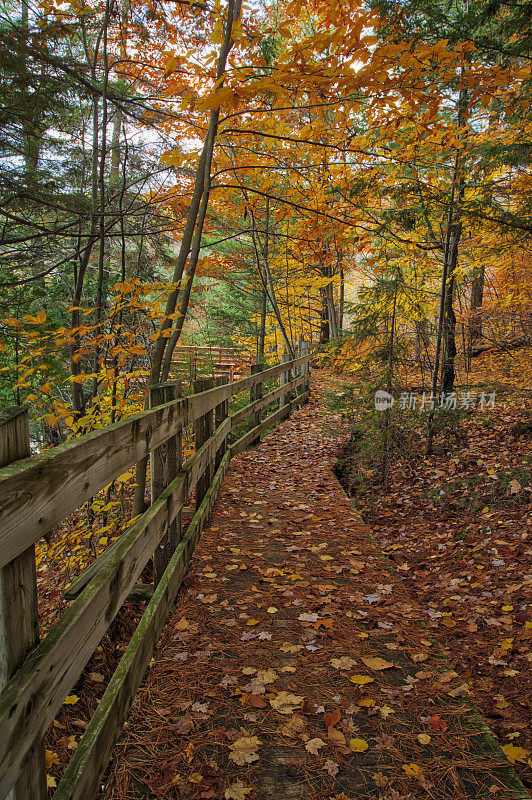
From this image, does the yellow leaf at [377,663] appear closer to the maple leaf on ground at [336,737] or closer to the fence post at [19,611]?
the maple leaf on ground at [336,737]

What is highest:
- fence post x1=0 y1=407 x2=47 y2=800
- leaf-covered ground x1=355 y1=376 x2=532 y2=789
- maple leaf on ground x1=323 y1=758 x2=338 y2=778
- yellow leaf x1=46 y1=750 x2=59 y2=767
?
fence post x1=0 y1=407 x2=47 y2=800

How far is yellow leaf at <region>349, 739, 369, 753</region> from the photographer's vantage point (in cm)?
215

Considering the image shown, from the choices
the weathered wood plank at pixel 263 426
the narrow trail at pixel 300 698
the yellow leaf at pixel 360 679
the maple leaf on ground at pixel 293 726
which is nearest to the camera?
the narrow trail at pixel 300 698

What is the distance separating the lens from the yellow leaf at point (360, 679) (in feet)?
8.55

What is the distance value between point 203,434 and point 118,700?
2872 mm

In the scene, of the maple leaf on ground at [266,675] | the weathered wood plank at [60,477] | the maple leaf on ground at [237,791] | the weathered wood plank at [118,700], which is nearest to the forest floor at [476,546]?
the maple leaf on ground at [266,675]

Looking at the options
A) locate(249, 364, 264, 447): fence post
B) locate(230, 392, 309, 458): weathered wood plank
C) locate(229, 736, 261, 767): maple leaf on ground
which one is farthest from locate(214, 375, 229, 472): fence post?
locate(229, 736, 261, 767): maple leaf on ground

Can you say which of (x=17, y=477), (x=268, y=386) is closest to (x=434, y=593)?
(x=17, y=477)

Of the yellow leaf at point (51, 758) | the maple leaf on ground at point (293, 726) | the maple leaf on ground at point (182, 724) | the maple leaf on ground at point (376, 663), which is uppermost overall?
the maple leaf on ground at point (182, 724)

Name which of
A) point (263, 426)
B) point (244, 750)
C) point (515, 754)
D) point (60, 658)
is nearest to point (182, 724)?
point (244, 750)

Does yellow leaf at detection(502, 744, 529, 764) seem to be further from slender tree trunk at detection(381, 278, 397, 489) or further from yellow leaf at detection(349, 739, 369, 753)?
slender tree trunk at detection(381, 278, 397, 489)

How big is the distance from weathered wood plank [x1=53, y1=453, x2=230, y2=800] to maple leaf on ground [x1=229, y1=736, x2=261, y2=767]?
54 centimetres

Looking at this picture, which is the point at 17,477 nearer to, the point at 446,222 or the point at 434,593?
the point at 434,593

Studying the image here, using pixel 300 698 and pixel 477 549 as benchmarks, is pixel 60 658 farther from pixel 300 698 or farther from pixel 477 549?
pixel 477 549
